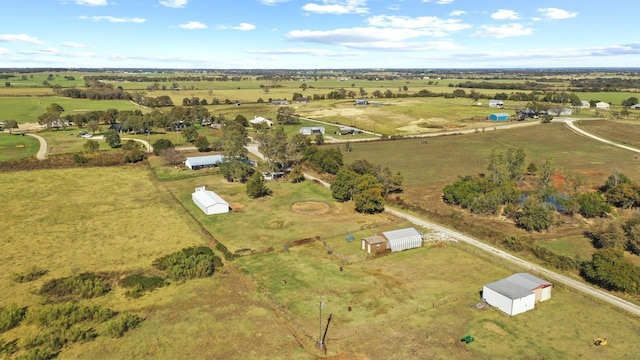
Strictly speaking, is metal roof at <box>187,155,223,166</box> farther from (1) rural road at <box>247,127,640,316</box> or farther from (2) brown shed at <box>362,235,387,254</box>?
(2) brown shed at <box>362,235,387,254</box>

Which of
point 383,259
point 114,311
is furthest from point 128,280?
point 383,259

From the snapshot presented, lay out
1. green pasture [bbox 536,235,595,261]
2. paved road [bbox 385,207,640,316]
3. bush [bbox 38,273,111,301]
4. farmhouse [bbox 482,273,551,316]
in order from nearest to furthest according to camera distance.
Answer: farmhouse [bbox 482,273,551,316]
paved road [bbox 385,207,640,316]
bush [bbox 38,273,111,301]
green pasture [bbox 536,235,595,261]

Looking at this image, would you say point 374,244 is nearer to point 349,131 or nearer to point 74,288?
point 74,288

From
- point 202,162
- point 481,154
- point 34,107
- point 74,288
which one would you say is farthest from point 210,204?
point 34,107


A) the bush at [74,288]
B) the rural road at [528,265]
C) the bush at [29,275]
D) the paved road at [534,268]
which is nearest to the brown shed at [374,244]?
the rural road at [528,265]

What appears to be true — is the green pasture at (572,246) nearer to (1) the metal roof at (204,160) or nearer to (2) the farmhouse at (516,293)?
(2) the farmhouse at (516,293)

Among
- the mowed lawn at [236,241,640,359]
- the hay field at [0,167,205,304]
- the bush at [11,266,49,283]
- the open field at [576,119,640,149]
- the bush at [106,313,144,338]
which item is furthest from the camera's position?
the open field at [576,119,640,149]

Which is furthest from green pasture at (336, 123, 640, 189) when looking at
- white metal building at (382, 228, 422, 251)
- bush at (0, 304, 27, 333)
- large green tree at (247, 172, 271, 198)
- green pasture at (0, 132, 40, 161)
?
green pasture at (0, 132, 40, 161)
